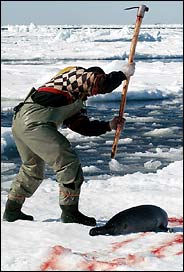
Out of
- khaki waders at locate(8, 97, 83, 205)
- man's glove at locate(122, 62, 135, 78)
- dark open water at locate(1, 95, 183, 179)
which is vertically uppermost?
man's glove at locate(122, 62, 135, 78)

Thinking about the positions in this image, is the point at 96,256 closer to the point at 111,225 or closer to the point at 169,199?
the point at 111,225

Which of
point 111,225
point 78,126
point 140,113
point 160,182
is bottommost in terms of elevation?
point 140,113

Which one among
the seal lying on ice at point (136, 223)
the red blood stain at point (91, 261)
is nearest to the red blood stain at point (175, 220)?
the seal lying on ice at point (136, 223)

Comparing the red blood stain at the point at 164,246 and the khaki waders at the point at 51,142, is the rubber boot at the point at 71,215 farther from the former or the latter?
the red blood stain at the point at 164,246

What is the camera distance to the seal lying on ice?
269 cm

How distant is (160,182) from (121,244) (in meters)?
2.03

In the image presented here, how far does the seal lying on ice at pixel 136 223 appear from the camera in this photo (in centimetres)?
269

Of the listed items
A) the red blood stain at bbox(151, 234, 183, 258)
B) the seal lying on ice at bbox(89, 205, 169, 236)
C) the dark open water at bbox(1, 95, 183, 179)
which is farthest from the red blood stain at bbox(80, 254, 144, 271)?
the dark open water at bbox(1, 95, 183, 179)

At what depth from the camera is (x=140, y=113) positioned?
9.79m

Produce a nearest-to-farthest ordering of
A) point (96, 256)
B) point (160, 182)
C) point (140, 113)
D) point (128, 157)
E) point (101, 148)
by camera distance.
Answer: point (96, 256) → point (160, 182) → point (128, 157) → point (101, 148) → point (140, 113)

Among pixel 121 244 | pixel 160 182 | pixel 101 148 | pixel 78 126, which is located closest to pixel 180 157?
pixel 101 148

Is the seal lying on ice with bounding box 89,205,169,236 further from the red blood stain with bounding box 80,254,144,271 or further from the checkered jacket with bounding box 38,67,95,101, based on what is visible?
the checkered jacket with bounding box 38,67,95,101

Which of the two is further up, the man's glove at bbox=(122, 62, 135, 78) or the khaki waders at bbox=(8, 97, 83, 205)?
the man's glove at bbox=(122, 62, 135, 78)

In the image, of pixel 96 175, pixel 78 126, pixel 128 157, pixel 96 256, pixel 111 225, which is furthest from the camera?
pixel 128 157
